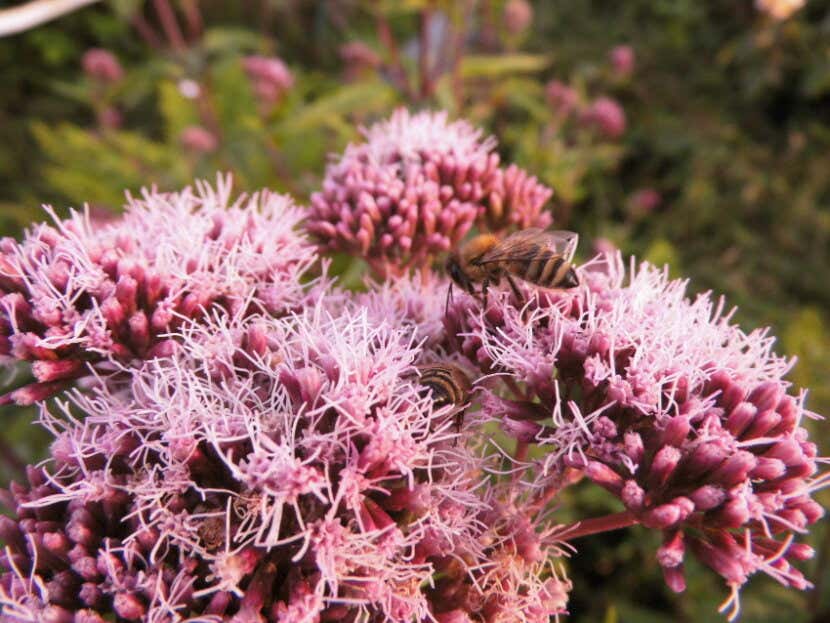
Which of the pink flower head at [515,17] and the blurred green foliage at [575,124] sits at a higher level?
the pink flower head at [515,17]

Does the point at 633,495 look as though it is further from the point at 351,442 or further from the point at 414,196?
the point at 414,196

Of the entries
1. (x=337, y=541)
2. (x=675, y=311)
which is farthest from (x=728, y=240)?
(x=337, y=541)

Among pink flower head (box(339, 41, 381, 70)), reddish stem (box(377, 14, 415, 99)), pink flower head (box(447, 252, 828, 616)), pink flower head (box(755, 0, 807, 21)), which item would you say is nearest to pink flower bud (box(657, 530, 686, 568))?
pink flower head (box(447, 252, 828, 616))

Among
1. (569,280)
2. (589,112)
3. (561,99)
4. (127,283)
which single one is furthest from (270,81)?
(569,280)

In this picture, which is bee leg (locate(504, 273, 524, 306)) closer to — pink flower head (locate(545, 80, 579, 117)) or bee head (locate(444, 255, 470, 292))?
bee head (locate(444, 255, 470, 292))

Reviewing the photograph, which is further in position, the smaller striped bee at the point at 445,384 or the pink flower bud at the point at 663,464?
the smaller striped bee at the point at 445,384

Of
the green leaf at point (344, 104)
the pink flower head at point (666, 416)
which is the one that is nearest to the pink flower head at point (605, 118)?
the green leaf at point (344, 104)

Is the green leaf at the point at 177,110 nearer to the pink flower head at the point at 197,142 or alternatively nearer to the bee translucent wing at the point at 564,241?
the pink flower head at the point at 197,142
